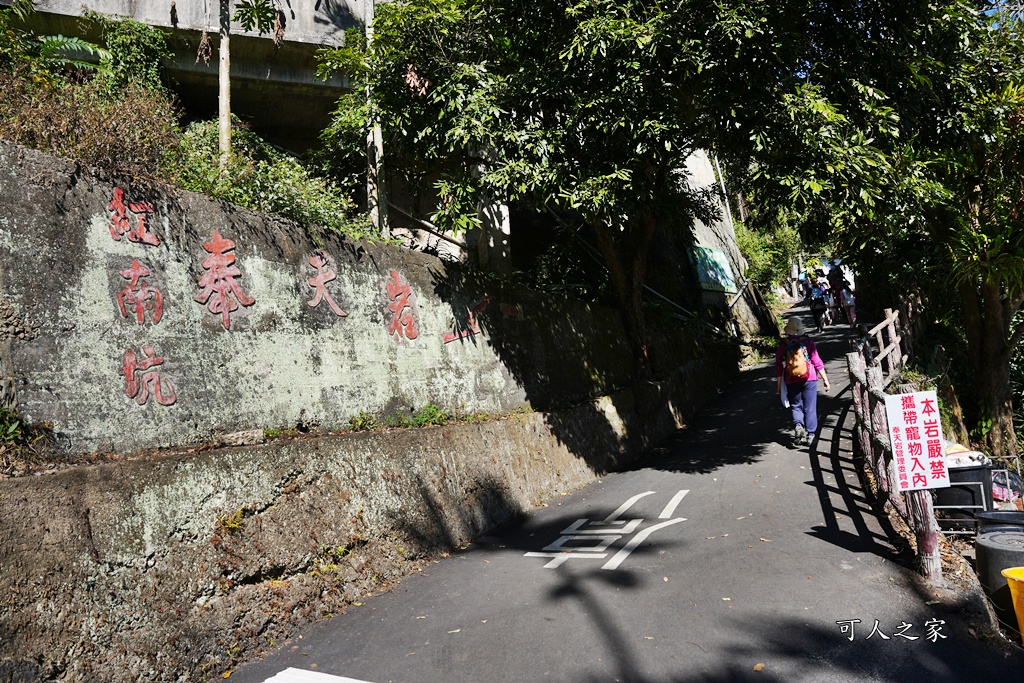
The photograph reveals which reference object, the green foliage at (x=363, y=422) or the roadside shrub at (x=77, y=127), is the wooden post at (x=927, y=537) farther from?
the roadside shrub at (x=77, y=127)

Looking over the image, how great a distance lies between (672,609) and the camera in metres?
4.78

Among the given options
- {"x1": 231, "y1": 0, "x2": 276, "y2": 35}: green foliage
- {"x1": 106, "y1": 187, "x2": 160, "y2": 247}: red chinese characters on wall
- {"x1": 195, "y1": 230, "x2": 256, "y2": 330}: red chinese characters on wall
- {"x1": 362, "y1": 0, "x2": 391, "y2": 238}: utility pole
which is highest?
{"x1": 231, "y1": 0, "x2": 276, "y2": 35}: green foliage

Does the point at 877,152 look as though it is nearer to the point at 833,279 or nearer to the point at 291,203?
the point at 291,203

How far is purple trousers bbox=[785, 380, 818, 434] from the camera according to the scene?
928 centimetres

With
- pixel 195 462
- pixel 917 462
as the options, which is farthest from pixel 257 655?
pixel 917 462

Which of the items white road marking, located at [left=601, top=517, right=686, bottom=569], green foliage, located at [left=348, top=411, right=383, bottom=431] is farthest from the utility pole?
white road marking, located at [left=601, top=517, right=686, bottom=569]

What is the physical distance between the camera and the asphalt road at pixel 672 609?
406 centimetres

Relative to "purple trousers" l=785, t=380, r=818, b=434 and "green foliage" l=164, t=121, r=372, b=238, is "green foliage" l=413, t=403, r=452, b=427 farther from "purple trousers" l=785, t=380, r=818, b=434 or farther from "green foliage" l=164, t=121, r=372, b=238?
"purple trousers" l=785, t=380, r=818, b=434

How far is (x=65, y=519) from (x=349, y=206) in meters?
4.72

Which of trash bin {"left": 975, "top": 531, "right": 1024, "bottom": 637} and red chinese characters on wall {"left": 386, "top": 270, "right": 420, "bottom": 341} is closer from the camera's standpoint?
trash bin {"left": 975, "top": 531, "right": 1024, "bottom": 637}

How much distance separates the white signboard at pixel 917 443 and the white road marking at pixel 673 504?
2535mm

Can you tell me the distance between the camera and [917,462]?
4.94 m

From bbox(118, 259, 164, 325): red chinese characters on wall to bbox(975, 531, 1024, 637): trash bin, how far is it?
6400mm

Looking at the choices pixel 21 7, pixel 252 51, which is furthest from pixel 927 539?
pixel 252 51
